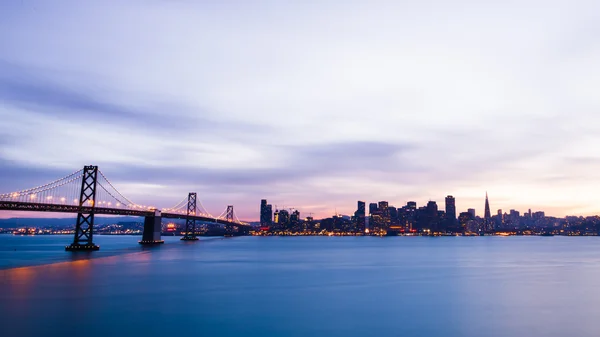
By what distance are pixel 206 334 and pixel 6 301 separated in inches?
609

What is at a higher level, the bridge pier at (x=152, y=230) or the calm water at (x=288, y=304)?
the bridge pier at (x=152, y=230)

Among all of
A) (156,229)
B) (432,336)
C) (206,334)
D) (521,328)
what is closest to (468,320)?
(521,328)

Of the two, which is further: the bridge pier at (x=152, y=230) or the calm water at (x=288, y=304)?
the bridge pier at (x=152, y=230)

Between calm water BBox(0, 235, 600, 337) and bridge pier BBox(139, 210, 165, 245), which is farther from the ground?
bridge pier BBox(139, 210, 165, 245)

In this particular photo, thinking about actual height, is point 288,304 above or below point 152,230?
below

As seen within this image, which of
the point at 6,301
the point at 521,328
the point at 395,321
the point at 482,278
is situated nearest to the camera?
the point at 521,328

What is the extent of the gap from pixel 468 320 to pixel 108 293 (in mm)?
25559

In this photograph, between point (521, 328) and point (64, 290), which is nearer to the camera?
point (521, 328)

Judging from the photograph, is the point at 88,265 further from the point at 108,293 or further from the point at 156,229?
the point at 156,229

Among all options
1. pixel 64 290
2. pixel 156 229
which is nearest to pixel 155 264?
pixel 64 290

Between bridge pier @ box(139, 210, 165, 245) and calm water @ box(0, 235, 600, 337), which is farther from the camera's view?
bridge pier @ box(139, 210, 165, 245)

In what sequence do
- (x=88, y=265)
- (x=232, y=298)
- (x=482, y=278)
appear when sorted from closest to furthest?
(x=232, y=298) < (x=482, y=278) < (x=88, y=265)

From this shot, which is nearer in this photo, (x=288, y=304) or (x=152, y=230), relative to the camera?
(x=288, y=304)

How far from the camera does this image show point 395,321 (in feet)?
85.2
